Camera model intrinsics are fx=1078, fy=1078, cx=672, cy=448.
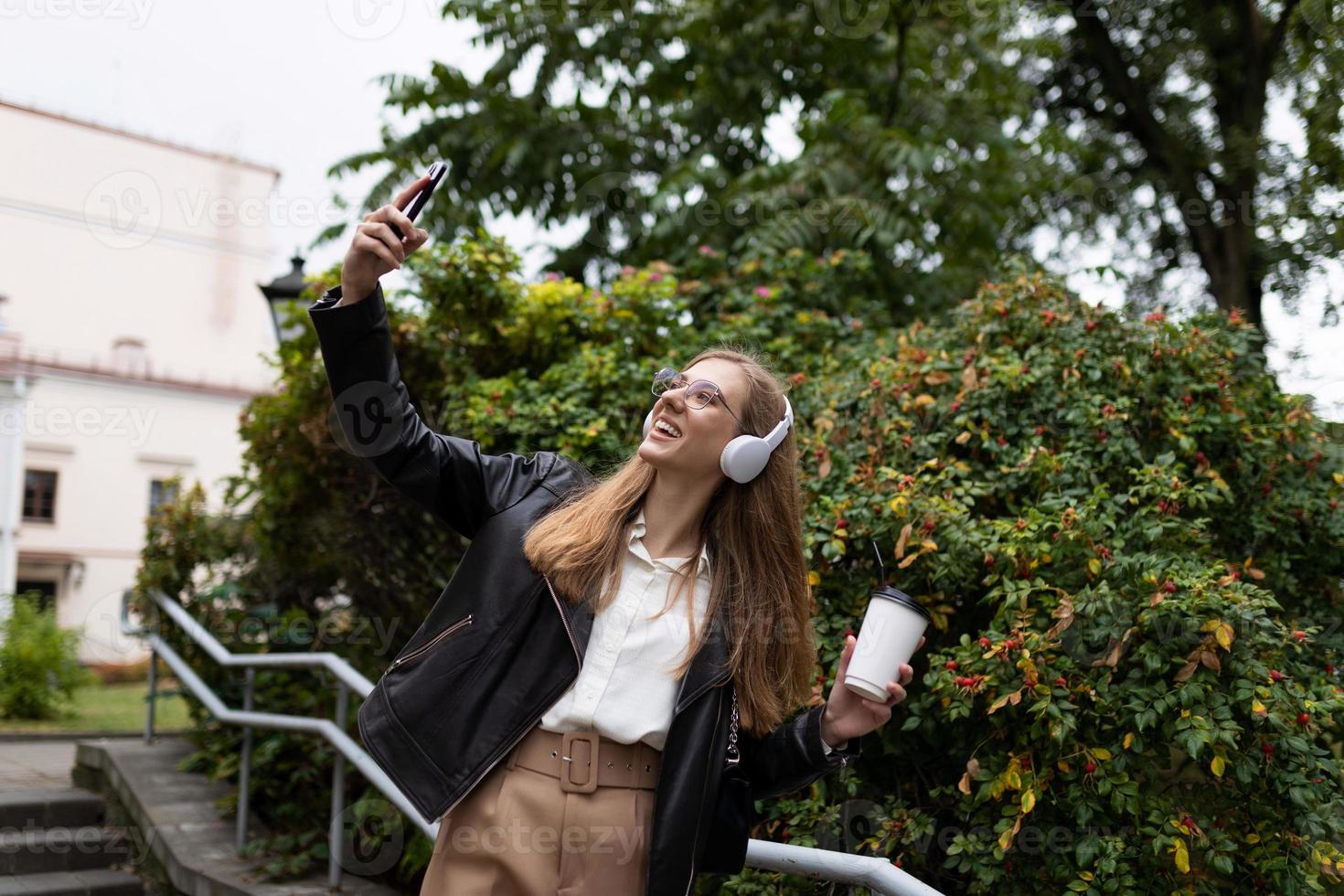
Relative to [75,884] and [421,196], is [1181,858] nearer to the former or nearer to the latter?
[421,196]

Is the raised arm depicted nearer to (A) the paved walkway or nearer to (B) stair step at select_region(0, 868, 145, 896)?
(B) stair step at select_region(0, 868, 145, 896)

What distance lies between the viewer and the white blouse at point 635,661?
5.70 feet

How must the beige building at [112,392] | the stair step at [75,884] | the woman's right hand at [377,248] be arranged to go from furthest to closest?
the beige building at [112,392] → the stair step at [75,884] → the woman's right hand at [377,248]

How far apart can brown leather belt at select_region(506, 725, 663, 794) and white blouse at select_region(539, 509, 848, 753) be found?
2 centimetres

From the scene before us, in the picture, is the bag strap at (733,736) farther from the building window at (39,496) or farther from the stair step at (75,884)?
the building window at (39,496)

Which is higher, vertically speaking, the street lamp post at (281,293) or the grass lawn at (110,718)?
the street lamp post at (281,293)

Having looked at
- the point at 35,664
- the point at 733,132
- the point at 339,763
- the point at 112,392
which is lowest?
the point at 112,392

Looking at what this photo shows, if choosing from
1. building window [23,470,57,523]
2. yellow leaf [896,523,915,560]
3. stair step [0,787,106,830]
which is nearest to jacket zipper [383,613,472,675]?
yellow leaf [896,523,915,560]

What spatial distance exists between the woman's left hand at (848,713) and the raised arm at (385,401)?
639 mm

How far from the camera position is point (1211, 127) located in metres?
8.75

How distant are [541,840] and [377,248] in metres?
0.95

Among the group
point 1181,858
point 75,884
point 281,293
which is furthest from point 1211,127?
point 75,884

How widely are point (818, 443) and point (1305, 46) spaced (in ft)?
21.0

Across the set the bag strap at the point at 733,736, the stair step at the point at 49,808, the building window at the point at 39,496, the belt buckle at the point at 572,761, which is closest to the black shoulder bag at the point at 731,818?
the bag strap at the point at 733,736
